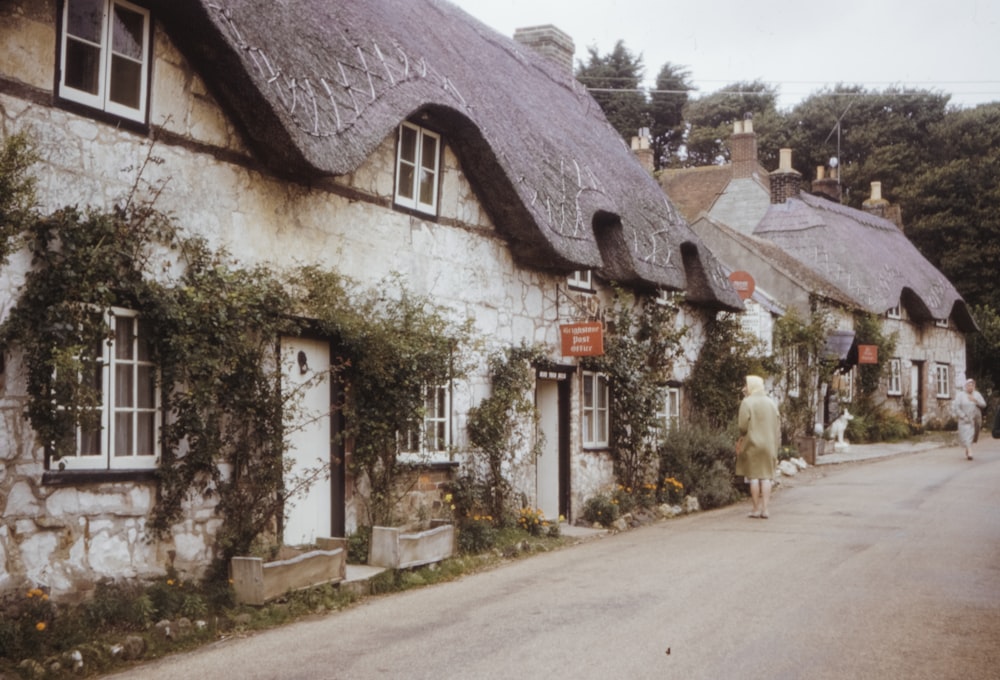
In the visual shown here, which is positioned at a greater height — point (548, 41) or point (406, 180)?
point (548, 41)

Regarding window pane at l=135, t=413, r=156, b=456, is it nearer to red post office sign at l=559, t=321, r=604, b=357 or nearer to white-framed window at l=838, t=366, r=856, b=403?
red post office sign at l=559, t=321, r=604, b=357

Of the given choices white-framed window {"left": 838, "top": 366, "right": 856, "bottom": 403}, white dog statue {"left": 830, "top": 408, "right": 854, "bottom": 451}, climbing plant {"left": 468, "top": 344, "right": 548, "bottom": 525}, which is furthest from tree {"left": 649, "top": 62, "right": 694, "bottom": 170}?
climbing plant {"left": 468, "top": 344, "right": 548, "bottom": 525}

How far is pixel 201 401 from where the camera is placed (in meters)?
7.89

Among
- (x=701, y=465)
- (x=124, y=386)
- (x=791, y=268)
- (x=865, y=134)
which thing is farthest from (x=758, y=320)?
(x=865, y=134)

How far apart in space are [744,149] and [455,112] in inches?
838

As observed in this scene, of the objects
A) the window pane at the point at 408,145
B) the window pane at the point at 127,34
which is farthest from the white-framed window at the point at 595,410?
the window pane at the point at 127,34

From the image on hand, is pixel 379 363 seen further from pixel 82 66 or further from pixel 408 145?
pixel 82 66

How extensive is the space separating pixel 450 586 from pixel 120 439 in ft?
10.2

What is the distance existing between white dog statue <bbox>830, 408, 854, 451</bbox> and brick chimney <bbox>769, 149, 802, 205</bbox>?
26.8ft

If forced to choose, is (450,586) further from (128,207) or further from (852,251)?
(852,251)

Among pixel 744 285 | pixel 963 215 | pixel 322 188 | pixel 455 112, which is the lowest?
pixel 322 188

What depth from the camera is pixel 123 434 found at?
7.79 meters

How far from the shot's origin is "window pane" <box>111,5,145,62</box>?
786cm

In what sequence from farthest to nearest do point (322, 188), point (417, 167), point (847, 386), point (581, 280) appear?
point (847, 386) → point (581, 280) → point (417, 167) → point (322, 188)
